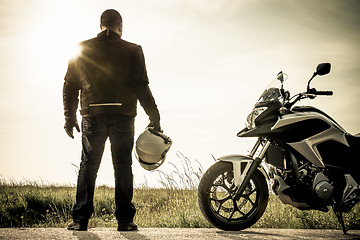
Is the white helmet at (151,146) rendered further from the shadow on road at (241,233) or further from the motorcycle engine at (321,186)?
the motorcycle engine at (321,186)

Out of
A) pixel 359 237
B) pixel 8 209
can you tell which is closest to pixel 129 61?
pixel 359 237

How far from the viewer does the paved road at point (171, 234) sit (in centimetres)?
400

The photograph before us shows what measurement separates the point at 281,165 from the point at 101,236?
200 centimetres

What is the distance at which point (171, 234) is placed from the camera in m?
4.24

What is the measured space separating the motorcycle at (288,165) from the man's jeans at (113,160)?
2.81 ft

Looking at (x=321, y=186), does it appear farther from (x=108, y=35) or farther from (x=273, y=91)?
(x=108, y=35)

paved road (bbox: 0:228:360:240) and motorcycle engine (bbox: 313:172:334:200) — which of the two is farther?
motorcycle engine (bbox: 313:172:334:200)

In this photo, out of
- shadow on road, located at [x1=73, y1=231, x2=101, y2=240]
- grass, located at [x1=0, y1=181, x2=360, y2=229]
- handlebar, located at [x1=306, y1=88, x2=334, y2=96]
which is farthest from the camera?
grass, located at [x1=0, y1=181, x2=360, y2=229]

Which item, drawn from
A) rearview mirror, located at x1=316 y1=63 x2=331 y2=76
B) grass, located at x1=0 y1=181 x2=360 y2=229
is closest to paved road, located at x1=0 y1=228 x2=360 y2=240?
grass, located at x1=0 y1=181 x2=360 y2=229

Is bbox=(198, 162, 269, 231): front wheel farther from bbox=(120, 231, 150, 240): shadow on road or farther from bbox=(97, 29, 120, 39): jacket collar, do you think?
bbox=(97, 29, 120, 39): jacket collar

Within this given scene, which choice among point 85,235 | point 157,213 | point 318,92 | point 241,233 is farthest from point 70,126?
point 318,92

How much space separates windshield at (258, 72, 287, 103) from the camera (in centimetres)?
430

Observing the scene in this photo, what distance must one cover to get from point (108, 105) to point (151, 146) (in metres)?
0.69

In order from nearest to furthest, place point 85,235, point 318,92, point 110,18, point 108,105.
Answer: point 85,235 < point 318,92 < point 108,105 < point 110,18
